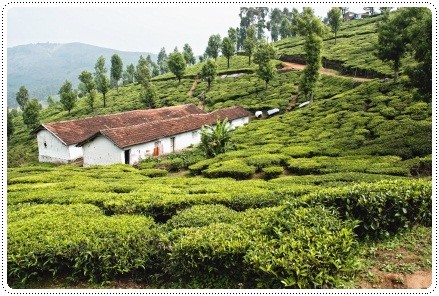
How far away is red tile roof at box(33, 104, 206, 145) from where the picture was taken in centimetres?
3384

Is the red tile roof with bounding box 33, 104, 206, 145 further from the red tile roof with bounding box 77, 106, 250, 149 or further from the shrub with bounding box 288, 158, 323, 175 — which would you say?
the shrub with bounding box 288, 158, 323, 175

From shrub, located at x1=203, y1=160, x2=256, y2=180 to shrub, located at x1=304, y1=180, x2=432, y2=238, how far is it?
1101 centimetres

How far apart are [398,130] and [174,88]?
47.9 metres

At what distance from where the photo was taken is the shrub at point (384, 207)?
309 inches

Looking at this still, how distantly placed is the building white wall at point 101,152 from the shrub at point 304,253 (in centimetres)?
2209

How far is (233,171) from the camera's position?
759 inches

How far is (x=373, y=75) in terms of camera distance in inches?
1790

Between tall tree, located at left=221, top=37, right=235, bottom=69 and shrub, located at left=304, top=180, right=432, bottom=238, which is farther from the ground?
tall tree, located at left=221, top=37, right=235, bottom=69

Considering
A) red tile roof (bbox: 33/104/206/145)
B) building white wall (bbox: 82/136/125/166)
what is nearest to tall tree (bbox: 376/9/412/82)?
red tile roof (bbox: 33/104/206/145)

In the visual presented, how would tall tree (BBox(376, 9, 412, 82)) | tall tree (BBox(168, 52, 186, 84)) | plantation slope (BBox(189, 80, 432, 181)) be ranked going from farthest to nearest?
1. tall tree (BBox(168, 52, 186, 84))
2. tall tree (BBox(376, 9, 412, 82))
3. plantation slope (BBox(189, 80, 432, 181))

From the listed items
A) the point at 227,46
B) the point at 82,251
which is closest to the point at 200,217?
the point at 82,251

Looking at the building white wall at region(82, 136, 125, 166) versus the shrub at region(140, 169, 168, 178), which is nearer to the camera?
the shrub at region(140, 169, 168, 178)

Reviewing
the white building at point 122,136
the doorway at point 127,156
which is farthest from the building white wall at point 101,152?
the doorway at point 127,156

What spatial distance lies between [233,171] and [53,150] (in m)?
22.8
